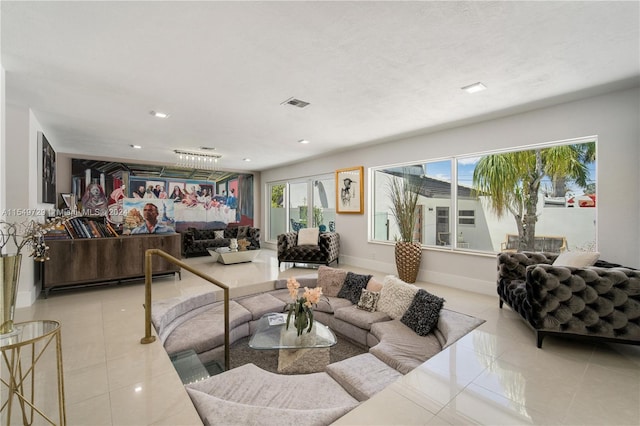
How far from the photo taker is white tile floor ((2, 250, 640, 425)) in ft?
5.71

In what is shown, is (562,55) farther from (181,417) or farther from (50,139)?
(50,139)

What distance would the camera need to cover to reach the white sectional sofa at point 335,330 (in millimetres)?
2049

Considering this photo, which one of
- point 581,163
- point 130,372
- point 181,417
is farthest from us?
point 581,163

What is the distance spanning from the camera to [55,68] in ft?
9.05

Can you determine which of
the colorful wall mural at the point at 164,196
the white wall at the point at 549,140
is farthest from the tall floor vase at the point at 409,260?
the colorful wall mural at the point at 164,196

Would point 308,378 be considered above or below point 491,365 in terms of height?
below

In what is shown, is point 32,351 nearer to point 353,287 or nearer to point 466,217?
point 353,287

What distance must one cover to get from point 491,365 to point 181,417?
7.61 ft

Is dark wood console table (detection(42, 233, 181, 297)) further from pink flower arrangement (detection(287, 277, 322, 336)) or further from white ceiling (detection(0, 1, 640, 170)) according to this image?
pink flower arrangement (detection(287, 277, 322, 336))

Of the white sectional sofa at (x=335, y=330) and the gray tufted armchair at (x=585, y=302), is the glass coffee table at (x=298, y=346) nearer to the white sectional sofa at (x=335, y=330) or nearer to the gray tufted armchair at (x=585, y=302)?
the white sectional sofa at (x=335, y=330)

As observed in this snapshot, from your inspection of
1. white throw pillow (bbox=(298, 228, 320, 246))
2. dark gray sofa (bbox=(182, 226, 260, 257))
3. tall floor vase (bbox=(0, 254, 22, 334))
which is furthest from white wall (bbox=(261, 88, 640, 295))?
tall floor vase (bbox=(0, 254, 22, 334))

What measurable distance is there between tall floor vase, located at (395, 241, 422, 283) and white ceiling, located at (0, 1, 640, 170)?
2.07m

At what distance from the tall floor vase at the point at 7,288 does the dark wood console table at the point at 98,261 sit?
3433 mm

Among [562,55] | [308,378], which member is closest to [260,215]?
[308,378]
